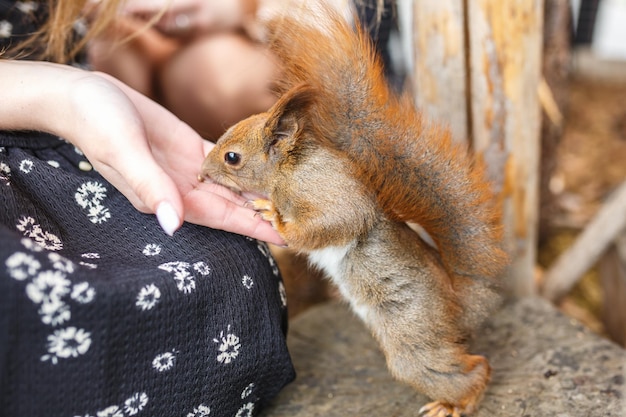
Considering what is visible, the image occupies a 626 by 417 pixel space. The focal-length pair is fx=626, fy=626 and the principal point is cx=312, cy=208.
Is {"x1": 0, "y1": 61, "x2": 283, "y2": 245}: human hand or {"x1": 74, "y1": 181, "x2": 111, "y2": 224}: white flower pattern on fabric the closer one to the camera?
{"x1": 0, "y1": 61, "x2": 283, "y2": 245}: human hand

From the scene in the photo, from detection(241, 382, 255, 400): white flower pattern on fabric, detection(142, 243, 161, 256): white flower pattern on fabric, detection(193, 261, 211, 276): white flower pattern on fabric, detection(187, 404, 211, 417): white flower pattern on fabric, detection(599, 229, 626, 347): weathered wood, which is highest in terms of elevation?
detection(142, 243, 161, 256): white flower pattern on fabric

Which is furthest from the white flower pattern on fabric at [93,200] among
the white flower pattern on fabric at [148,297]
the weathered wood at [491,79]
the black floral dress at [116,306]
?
the weathered wood at [491,79]

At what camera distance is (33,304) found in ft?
2.62

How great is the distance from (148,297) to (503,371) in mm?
749

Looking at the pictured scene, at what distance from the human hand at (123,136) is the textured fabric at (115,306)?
47 mm

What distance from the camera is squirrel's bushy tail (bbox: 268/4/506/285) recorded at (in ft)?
3.44

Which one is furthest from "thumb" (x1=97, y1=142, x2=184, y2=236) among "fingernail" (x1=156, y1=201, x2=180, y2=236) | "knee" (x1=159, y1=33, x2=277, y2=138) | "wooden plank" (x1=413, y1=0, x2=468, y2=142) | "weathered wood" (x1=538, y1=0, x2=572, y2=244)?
"weathered wood" (x1=538, y1=0, x2=572, y2=244)

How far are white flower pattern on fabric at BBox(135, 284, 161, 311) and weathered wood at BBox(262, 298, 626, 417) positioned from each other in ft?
1.30

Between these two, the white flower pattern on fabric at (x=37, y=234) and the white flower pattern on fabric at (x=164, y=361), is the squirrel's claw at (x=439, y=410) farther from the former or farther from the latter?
the white flower pattern on fabric at (x=37, y=234)

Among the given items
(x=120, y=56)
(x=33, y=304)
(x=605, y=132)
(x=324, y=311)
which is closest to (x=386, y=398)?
(x=324, y=311)

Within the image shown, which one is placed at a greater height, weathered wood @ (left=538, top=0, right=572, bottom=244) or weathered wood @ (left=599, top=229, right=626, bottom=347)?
weathered wood @ (left=538, top=0, right=572, bottom=244)

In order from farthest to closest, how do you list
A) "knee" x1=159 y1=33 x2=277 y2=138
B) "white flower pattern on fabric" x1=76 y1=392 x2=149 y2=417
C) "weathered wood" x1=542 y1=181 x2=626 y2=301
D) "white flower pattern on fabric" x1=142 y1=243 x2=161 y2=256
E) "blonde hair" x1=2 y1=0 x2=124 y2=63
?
"knee" x1=159 y1=33 x2=277 y2=138
"weathered wood" x1=542 y1=181 x2=626 y2=301
"blonde hair" x1=2 y1=0 x2=124 y2=63
"white flower pattern on fabric" x1=142 y1=243 x2=161 y2=256
"white flower pattern on fabric" x1=76 y1=392 x2=149 y2=417

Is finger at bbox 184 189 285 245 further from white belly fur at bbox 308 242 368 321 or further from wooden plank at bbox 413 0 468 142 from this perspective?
wooden plank at bbox 413 0 468 142

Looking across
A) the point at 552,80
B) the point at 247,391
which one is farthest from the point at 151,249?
the point at 552,80
